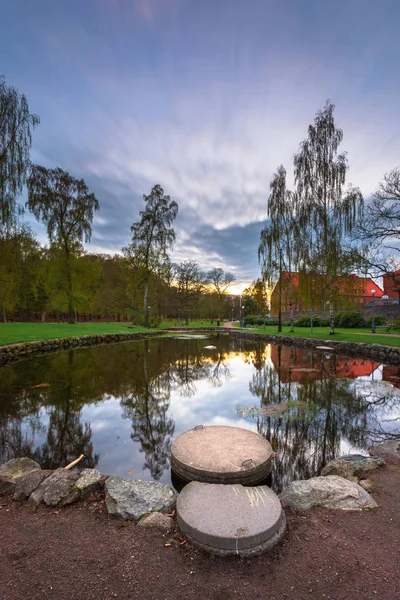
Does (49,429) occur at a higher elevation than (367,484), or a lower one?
lower

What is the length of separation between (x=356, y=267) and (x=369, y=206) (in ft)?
11.9

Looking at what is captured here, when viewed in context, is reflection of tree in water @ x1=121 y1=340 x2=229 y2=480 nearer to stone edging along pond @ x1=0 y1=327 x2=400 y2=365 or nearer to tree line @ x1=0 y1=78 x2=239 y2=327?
stone edging along pond @ x1=0 y1=327 x2=400 y2=365

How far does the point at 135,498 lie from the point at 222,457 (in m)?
1.48

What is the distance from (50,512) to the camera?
308cm

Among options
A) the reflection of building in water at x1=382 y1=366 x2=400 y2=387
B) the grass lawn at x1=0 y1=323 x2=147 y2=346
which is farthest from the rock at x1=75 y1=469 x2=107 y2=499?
the grass lawn at x1=0 y1=323 x2=147 y2=346

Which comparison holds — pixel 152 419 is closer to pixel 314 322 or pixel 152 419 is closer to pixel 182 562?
pixel 182 562

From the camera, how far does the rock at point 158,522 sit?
2818 millimetres

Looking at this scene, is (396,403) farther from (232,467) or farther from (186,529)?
(186,529)

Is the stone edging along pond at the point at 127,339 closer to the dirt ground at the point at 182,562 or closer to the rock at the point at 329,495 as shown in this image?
the dirt ground at the point at 182,562

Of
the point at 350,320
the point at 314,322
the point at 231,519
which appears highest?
the point at 350,320

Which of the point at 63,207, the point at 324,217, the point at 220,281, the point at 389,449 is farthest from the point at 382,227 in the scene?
the point at 220,281

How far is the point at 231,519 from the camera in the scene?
2729mm

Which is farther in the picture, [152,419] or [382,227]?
[382,227]

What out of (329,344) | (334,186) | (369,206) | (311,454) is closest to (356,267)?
(369,206)
